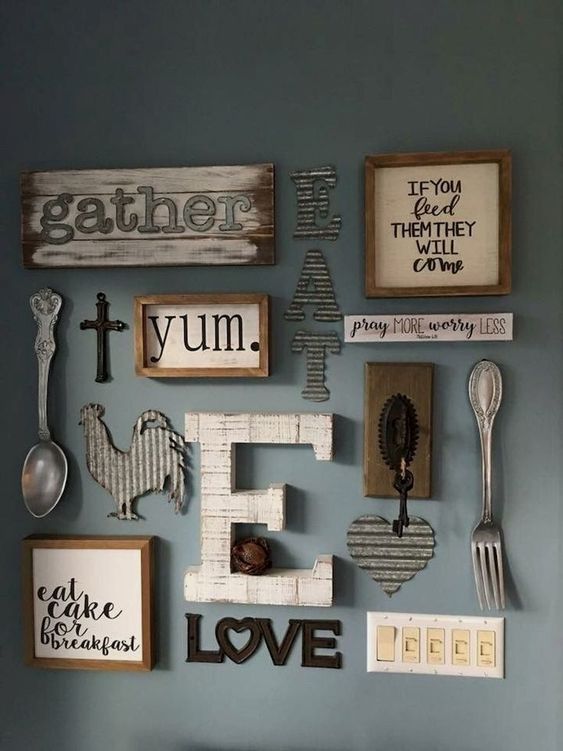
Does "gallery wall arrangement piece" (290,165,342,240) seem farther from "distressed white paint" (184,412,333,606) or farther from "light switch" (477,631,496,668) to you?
"light switch" (477,631,496,668)

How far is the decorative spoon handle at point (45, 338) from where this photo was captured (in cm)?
124

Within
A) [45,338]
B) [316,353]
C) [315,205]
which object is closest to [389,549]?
[316,353]

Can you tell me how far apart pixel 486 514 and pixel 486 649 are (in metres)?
0.22

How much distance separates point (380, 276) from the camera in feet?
3.86

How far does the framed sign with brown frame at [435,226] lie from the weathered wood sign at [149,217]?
175mm

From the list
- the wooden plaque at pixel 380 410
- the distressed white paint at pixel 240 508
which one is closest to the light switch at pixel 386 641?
the distressed white paint at pixel 240 508

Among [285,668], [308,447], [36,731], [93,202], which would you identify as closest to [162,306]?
[93,202]

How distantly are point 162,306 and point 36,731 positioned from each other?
2.55 feet

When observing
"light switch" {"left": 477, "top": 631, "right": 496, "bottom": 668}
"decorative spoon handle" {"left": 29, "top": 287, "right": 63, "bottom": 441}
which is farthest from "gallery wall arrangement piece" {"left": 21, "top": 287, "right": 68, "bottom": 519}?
"light switch" {"left": 477, "top": 631, "right": 496, "bottom": 668}

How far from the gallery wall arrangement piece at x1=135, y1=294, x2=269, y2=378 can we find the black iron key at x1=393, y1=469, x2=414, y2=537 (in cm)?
27

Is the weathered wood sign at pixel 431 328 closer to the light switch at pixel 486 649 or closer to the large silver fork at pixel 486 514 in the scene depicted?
the large silver fork at pixel 486 514

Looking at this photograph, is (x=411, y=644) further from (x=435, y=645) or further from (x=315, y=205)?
(x=315, y=205)

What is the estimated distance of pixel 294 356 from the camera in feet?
3.97

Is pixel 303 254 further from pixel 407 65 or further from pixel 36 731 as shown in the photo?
pixel 36 731
